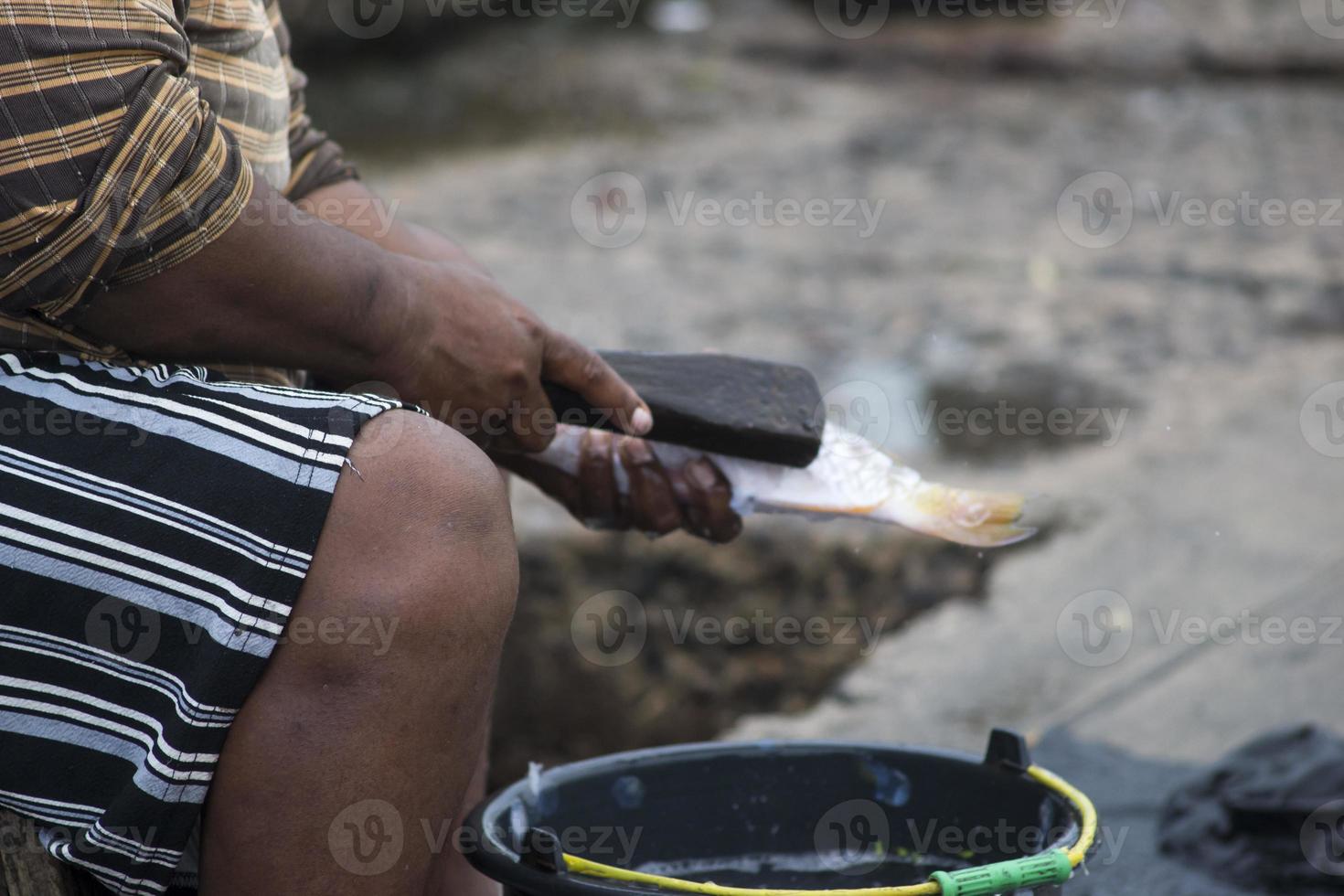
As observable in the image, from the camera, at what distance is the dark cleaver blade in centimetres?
159

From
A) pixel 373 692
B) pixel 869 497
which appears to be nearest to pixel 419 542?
pixel 373 692

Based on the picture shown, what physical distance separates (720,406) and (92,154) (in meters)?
0.73

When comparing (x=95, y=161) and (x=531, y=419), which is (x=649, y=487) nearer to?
(x=531, y=419)

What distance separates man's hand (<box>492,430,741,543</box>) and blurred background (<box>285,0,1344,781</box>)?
117 centimetres

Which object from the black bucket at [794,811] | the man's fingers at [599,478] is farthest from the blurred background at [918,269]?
the man's fingers at [599,478]

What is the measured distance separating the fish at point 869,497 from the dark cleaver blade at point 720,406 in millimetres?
33

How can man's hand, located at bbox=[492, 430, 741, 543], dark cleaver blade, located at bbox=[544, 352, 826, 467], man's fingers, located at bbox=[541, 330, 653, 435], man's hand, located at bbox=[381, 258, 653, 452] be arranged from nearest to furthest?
man's hand, located at bbox=[381, 258, 653, 452], man's fingers, located at bbox=[541, 330, 653, 435], dark cleaver blade, located at bbox=[544, 352, 826, 467], man's hand, located at bbox=[492, 430, 741, 543]

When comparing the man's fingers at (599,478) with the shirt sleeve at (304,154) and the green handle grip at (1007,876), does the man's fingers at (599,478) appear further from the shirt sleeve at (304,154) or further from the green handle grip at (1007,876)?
the green handle grip at (1007,876)

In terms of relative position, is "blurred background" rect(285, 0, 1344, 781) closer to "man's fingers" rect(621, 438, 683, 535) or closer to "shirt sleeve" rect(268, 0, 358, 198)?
"man's fingers" rect(621, 438, 683, 535)

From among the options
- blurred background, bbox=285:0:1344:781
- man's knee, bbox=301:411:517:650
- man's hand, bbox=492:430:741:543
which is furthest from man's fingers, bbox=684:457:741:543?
blurred background, bbox=285:0:1344:781

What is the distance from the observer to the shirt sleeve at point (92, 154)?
44.2 inches

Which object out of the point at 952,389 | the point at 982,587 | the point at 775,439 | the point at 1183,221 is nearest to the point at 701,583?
Result: the point at 982,587

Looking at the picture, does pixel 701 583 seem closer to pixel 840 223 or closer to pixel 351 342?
pixel 351 342

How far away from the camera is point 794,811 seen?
1801 mm
